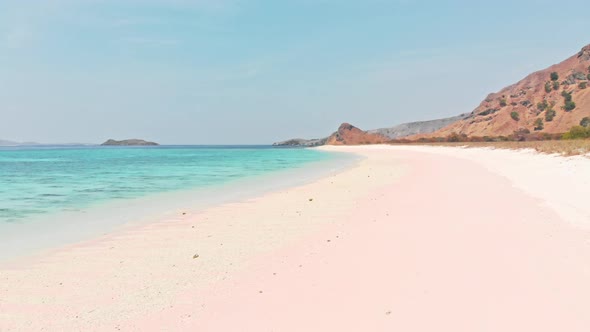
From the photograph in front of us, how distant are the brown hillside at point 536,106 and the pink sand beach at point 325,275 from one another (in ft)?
346

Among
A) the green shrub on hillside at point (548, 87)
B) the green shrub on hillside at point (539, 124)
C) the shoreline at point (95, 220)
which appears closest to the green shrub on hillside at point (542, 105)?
the green shrub on hillside at point (548, 87)

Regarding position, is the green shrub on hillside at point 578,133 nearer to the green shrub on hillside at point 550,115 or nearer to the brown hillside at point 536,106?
the brown hillside at point 536,106

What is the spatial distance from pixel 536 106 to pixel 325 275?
136169 mm

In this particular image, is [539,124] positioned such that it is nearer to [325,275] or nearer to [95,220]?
[95,220]

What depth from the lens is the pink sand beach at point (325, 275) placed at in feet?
15.1

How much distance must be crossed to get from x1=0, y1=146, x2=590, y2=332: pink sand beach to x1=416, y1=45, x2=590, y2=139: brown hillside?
346ft

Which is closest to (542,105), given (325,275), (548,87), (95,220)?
(548,87)

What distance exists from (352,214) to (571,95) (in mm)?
122156

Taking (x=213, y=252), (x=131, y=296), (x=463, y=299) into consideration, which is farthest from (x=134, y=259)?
(x=463, y=299)

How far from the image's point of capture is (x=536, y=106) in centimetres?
12050

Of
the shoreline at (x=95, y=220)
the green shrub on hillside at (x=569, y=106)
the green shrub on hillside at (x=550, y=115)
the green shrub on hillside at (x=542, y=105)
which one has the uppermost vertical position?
the green shrub on hillside at (x=542, y=105)

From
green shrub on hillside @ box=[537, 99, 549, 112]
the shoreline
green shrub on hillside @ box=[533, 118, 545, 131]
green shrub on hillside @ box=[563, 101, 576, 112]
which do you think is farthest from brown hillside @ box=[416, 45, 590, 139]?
the shoreline

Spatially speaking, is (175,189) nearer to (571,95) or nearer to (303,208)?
(303,208)

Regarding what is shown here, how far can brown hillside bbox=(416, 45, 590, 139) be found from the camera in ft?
331
